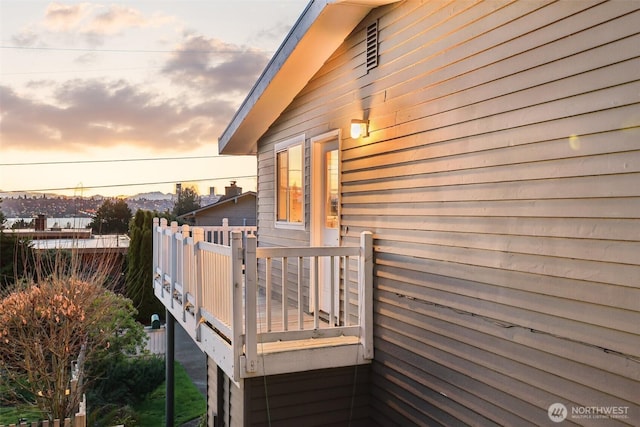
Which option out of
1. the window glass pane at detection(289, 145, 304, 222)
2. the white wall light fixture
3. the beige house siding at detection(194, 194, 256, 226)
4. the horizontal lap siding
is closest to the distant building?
the beige house siding at detection(194, 194, 256, 226)

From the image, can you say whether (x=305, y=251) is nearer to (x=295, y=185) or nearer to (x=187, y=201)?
(x=295, y=185)

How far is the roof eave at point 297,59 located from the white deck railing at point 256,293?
2158 mm

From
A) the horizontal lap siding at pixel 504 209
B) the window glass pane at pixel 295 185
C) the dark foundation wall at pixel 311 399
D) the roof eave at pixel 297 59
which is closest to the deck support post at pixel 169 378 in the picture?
the window glass pane at pixel 295 185

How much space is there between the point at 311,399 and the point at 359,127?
2619 mm

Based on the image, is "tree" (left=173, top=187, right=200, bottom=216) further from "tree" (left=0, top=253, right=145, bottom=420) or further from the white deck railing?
the white deck railing

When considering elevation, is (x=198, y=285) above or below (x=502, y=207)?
below

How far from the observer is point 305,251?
173 inches

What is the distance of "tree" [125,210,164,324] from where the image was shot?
1501 centimetres

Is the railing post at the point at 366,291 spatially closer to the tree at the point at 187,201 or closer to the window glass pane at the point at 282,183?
the window glass pane at the point at 282,183

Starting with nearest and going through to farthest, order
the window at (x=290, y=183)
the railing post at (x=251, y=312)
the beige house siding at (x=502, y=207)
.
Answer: the beige house siding at (x=502, y=207) → the railing post at (x=251, y=312) → the window at (x=290, y=183)

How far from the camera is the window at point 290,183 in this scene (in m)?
6.66

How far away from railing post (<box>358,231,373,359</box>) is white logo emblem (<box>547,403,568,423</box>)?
6.64 feet

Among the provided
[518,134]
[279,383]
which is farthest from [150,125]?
[518,134]

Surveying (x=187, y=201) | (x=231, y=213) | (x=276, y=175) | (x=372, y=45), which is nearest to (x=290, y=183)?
(x=276, y=175)
